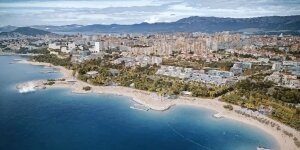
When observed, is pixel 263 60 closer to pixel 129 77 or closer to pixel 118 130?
pixel 129 77

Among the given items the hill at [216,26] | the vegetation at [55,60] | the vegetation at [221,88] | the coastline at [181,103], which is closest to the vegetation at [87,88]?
the coastline at [181,103]

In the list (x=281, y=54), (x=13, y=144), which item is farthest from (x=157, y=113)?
(x=281, y=54)

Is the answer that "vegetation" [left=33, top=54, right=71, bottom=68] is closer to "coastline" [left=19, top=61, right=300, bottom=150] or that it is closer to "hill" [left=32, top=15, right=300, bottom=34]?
"coastline" [left=19, top=61, right=300, bottom=150]

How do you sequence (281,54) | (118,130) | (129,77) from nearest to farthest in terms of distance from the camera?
(118,130) → (129,77) → (281,54)

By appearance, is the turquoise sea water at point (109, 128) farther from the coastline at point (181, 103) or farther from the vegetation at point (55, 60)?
the vegetation at point (55, 60)

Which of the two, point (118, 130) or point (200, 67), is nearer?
point (118, 130)

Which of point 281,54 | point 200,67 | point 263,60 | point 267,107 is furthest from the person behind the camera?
point 281,54

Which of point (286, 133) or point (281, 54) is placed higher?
point (281, 54)
